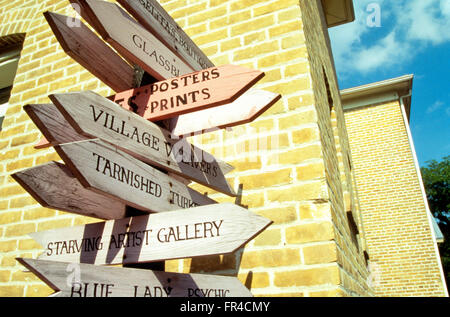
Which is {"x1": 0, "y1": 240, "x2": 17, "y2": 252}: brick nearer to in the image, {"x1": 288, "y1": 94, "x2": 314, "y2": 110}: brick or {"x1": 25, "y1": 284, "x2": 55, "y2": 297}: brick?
{"x1": 25, "y1": 284, "x2": 55, "y2": 297}: brick

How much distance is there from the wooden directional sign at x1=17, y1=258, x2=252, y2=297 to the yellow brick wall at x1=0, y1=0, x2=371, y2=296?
50 centimetres

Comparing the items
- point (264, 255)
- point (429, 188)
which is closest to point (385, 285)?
point (264, 255)

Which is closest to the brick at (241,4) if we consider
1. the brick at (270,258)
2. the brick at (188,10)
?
the brick at (188,10)

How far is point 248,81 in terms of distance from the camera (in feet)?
3.91

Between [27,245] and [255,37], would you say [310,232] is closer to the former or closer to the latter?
[255,37]

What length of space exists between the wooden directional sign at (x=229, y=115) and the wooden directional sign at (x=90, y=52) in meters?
0.30

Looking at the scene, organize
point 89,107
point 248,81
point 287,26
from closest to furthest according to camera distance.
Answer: point 89,107, point 248,81, point 287,26

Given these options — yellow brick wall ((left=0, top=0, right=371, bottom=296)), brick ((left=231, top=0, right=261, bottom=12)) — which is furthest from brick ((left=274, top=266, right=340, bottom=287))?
brick ((left=231, top=0, right=261, bottom=12))

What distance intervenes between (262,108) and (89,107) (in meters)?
0.65

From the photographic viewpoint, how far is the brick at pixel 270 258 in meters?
1.67

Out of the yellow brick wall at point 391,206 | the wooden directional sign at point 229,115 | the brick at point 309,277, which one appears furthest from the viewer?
the yellow brick wall at point 391,206

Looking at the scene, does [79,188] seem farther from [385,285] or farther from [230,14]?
[385,285]

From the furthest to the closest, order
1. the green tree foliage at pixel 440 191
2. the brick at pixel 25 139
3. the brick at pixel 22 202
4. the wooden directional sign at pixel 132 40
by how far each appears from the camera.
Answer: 1. the green tree foliage at pixel 440 191
2. the brick at pixel 25 139
3. the brick at pixel 22 202
4. the wooden directional sign at pixel 132 40

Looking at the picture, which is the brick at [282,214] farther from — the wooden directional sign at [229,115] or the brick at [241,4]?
the brick at [241,4]
